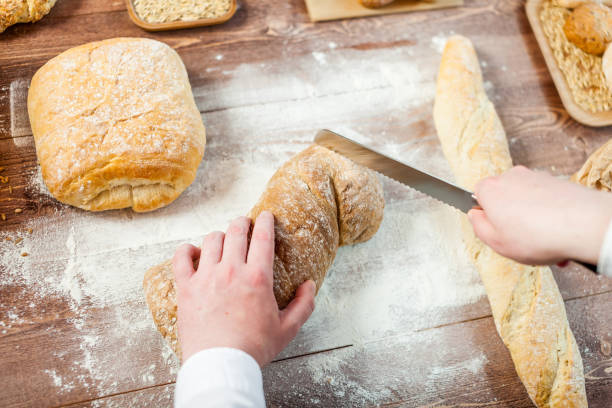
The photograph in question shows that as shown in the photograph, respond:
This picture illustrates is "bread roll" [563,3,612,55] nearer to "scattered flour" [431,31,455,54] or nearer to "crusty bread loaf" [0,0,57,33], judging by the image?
"scattered flour" [431,31,455,54]

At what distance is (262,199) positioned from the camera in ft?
3.93

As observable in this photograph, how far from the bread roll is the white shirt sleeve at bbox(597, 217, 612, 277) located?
118 cm

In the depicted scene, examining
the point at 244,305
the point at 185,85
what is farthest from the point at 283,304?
the point at 185,85

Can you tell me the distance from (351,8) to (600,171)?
39.0 inches

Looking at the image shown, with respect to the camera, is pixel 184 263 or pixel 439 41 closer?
pixel 184 263

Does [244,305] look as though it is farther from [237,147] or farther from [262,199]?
[237,147]

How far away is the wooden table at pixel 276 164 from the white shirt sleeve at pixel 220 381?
346mm

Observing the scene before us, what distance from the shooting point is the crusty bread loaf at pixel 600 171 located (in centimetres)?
131

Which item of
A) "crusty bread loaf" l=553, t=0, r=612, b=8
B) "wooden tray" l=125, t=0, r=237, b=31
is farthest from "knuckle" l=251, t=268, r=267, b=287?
"crusty bread loaf" l=553, t=0, r=612, b=8

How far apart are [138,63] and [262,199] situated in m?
0.54

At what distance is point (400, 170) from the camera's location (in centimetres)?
116

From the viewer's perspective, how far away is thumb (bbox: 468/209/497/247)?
0.90m

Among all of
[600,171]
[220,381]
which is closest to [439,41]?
[600,171]

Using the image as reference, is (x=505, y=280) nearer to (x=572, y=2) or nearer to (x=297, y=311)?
(x=297, y=311)
